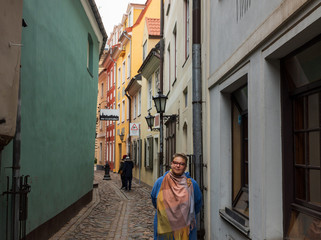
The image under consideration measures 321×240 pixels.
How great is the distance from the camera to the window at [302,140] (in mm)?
3641

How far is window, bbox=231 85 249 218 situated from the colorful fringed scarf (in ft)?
3.22

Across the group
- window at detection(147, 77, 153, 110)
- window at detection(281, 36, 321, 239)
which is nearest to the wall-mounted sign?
window at detection(147, 77, 153, 110)

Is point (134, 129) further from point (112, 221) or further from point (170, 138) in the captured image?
point (112, 221)

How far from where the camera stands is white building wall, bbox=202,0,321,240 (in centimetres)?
380

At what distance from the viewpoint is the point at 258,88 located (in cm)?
462

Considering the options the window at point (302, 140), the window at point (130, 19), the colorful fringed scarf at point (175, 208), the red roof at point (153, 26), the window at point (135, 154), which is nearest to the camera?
the window at point (302, 140)

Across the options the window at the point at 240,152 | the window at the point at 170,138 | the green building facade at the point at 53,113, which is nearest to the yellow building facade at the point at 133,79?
the window at the point at 170,138

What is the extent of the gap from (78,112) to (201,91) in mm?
4731

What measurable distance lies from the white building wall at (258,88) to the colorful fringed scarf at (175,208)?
70 centimetres

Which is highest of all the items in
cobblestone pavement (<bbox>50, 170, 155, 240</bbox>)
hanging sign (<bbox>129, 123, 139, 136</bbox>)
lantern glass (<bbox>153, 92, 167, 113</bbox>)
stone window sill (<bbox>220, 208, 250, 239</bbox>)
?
lantern glass (<bbox>153, 92, 167, 113</bbox>)

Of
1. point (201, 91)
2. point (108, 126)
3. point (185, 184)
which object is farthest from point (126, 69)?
point (185, 184)

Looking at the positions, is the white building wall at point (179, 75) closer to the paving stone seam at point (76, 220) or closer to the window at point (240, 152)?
the window at point (240, 152)

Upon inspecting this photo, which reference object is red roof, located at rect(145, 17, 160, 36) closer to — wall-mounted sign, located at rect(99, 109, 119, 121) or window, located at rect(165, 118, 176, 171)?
wall-mounted sign, located at rect(99, 109, 119, 121)

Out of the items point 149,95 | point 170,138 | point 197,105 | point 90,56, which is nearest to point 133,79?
point 149,95
